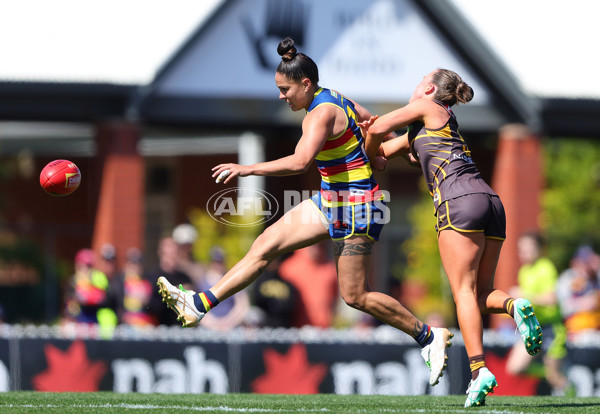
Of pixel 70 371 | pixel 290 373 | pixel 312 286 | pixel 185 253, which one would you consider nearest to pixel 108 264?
pixel 185 253

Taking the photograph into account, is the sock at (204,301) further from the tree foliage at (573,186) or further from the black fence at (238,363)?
the tree foliage at (573,186)

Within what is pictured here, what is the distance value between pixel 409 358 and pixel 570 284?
9.09 ft

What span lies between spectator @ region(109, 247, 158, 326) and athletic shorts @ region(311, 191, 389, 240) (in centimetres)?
566

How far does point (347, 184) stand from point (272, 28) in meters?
9.32

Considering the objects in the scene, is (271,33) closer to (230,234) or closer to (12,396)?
(230,234)

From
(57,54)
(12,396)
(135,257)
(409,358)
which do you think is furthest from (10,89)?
(12,396)

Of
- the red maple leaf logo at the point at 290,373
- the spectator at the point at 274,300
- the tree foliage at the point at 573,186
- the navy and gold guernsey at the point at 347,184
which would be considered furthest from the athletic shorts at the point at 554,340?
the tree foliage at the point at 573,186

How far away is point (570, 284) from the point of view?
13484 millimetres

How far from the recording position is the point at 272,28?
53.3 feet

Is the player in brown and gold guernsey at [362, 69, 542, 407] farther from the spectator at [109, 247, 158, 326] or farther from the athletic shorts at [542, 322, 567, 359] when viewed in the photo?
the spectator at [109, 247, 158, 326]

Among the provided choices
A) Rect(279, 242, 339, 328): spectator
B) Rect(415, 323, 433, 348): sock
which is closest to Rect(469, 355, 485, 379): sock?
Rect(415, 323, 433, 348): sock

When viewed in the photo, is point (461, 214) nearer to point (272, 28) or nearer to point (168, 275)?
point (168, 275)

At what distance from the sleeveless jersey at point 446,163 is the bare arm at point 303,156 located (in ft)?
1.90

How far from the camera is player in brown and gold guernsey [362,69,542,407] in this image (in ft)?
22.4
